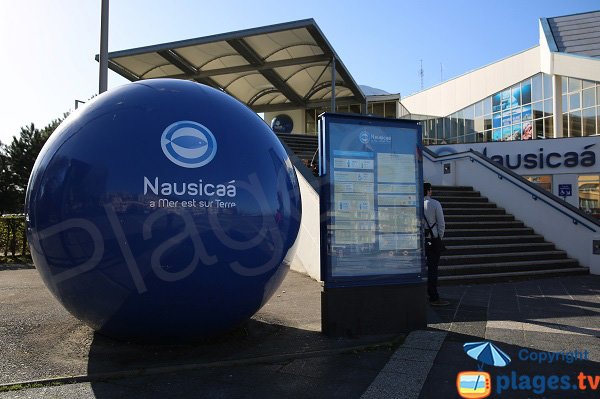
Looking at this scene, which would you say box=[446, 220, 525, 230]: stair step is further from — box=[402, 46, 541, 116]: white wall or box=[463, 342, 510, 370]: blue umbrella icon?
box=[402, 46, 541, 116]: white wall

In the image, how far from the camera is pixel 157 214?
423cm

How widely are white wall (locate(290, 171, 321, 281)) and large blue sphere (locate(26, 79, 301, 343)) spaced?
4.57 meters

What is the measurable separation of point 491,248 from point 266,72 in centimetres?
1983

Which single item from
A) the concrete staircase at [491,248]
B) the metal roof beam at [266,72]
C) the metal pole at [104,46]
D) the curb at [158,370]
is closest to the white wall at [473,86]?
the metal roof beam at [266,72]

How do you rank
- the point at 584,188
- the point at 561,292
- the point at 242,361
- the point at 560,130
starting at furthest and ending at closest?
1. the point at 560,130
2. the point at 584,188
3. the point at 561,292
4. the point at 242,361

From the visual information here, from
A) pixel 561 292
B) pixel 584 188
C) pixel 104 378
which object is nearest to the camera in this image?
pixel 104 378

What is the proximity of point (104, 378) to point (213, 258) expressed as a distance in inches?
54.1

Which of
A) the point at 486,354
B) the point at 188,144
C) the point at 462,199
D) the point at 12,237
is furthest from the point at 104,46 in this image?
the point at 486,354

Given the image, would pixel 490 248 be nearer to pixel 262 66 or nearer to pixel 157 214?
pixel 157 214

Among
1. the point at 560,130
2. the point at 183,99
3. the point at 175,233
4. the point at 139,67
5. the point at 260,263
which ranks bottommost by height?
the point at 260,263

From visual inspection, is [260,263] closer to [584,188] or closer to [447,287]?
[447,287]

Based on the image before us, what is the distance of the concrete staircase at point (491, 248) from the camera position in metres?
9.58

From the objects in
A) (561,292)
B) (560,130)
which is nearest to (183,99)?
(561,292)

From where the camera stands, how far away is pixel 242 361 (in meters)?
4.54
